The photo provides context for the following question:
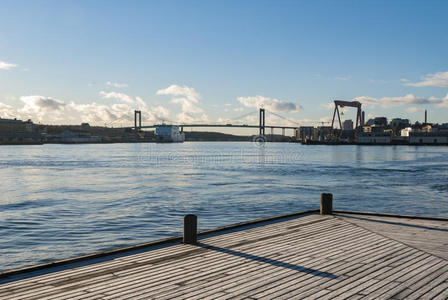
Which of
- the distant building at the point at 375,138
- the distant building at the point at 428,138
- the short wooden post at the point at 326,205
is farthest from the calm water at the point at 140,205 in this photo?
the distant building at the point at 428,138

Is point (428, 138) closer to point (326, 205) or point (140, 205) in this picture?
point (140, 205)

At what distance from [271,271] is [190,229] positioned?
263cm

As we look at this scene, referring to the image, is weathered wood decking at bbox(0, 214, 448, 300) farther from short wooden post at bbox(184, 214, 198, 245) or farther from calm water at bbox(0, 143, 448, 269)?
calm water at bbox(0, 143, 448, 269)

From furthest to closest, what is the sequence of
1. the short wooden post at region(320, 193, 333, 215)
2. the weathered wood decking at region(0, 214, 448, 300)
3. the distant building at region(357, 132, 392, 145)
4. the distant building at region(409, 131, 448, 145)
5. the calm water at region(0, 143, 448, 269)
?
1. the distant building at region(357, 132, 392, 145)
2. the distant building at region(409, 131, 448, 145)
3. the calm water at region(0, 143, 448, 269)
4. the short wooden post at region(320, 193, 333, 215)
5. the weathered wood decking at region(0, 214, 448, 300)

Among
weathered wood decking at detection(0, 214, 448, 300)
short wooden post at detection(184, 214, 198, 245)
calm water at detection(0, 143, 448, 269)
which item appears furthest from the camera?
calm water at detection(0, 143, 448, 269)

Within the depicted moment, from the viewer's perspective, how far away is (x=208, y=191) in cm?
2933

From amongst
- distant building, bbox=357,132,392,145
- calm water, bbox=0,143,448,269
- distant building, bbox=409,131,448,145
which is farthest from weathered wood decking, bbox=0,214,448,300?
distant building, bbox=409,131,448,145

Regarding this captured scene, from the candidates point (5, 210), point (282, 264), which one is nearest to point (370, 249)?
point (282, 264)

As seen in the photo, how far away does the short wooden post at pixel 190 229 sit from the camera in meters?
9.30

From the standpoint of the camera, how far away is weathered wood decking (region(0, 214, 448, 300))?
20.4 feet

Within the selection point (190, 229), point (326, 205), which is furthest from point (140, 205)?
point (190, 229)

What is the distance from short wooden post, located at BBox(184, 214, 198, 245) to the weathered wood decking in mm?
221

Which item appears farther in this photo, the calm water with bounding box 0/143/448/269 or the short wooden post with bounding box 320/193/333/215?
the calm water with bounding box 0/143/448/269

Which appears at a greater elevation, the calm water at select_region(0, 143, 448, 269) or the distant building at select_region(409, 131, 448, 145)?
the distant building at select_region(409, 131, 448, 145)
